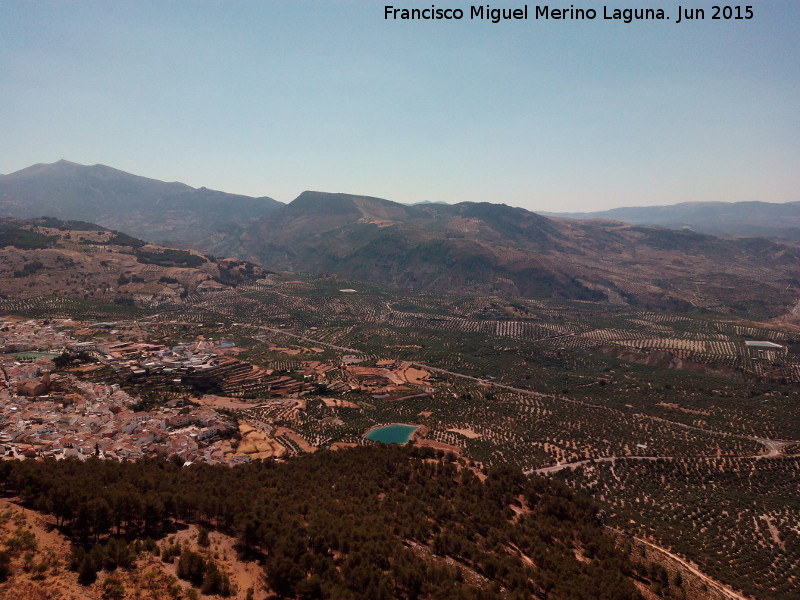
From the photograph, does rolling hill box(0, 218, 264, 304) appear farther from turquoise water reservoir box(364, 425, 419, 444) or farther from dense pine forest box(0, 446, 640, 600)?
dense pine forest box(0, 446, 640, 600)

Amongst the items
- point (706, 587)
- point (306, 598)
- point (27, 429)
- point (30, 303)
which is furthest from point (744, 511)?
point (30, 303)

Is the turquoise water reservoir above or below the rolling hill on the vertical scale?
below

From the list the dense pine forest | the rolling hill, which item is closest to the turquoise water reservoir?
the dense pine forest

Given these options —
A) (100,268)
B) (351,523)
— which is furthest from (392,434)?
(100,268)

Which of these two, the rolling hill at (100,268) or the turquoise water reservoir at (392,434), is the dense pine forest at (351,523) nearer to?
the turquoise water reservoir at (392,434)

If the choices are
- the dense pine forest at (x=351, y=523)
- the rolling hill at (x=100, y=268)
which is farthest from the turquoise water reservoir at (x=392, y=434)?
the rolling hill at (x=100, y=268)

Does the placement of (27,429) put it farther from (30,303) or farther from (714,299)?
(714,299)

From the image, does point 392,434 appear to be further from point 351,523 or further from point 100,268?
point 100,268
